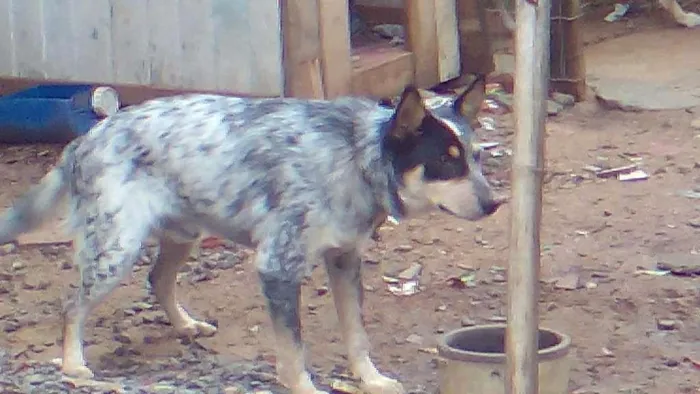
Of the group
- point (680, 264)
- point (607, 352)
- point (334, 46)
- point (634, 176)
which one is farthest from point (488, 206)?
point (334, 46)

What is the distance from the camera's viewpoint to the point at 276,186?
4523 millimetres

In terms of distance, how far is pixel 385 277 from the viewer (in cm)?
603

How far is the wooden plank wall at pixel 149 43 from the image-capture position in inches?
300

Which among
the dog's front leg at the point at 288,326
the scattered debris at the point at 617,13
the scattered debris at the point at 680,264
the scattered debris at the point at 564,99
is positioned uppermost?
the dog's front leg at the point at 288,326

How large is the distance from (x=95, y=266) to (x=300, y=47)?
9.98ft

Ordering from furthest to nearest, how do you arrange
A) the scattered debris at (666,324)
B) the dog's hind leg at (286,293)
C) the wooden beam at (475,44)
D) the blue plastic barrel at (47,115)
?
1. the wooden beam at (475,44)
2. the blue plastic barrel at (47,115)
3. the scattered debris at (666,324)
4. the dog's hind leg at (286,293)

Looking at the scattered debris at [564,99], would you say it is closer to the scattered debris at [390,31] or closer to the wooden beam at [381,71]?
Answer: the wooden beam at [381,71]

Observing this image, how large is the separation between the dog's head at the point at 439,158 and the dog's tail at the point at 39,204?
1297 millimetres

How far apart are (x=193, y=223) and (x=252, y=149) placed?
383mm

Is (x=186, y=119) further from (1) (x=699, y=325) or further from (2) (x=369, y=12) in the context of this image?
(2) (x=369, y=12)

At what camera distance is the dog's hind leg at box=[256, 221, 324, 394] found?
4469 mm

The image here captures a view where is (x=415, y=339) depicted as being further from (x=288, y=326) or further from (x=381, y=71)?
(x=381, y=71)

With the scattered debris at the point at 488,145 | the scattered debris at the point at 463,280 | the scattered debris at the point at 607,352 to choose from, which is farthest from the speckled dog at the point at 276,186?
the scattered debris at the point at 488,145

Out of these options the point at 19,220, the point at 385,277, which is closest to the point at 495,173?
the point at 385,277
